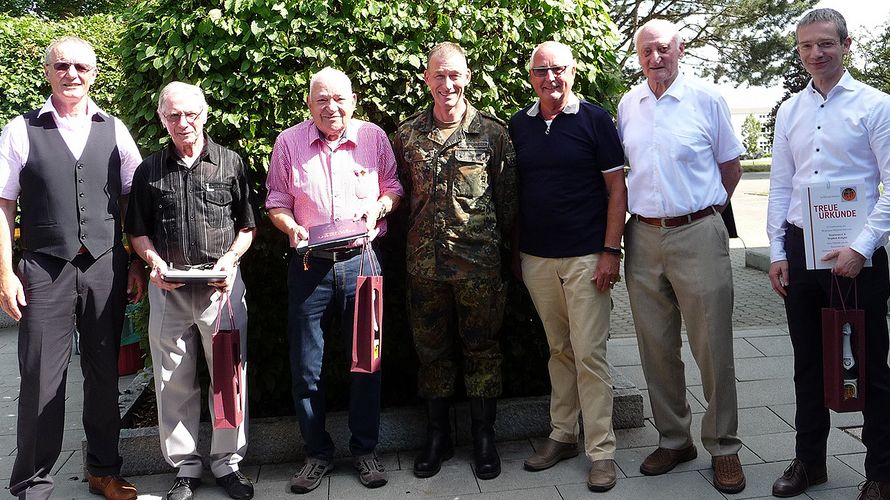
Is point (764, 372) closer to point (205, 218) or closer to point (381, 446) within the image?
point (381, 446)

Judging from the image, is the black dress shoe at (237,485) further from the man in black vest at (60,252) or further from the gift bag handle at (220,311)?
the gift bag handle at (220,311)

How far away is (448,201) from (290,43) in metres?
1.26

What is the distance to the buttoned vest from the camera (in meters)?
3.48

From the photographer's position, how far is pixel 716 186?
370 cm

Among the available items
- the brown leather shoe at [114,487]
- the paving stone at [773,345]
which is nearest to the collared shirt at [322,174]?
the brown leather shoe at [114,487]

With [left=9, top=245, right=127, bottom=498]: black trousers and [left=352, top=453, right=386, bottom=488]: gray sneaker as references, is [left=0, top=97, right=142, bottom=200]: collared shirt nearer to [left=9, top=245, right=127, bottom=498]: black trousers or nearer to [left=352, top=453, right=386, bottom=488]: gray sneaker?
[left=9, top=245, right=127, bottom=498]: black trousers

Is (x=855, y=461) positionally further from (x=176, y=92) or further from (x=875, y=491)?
(x=176, y=92)

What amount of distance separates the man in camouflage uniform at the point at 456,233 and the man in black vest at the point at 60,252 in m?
1.45

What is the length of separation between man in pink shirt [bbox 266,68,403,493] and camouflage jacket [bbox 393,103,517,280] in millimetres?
163

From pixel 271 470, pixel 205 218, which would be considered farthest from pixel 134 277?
pixel 271 470

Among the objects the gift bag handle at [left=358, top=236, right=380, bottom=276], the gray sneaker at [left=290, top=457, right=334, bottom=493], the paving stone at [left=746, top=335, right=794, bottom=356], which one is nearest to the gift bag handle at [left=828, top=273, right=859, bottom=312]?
the gift bag handle at [left=358, top=236, right=380, bottom=276]

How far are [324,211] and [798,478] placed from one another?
2590 millimetres

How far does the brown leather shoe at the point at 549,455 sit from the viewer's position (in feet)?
13.0

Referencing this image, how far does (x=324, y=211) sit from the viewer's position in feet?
12.2
